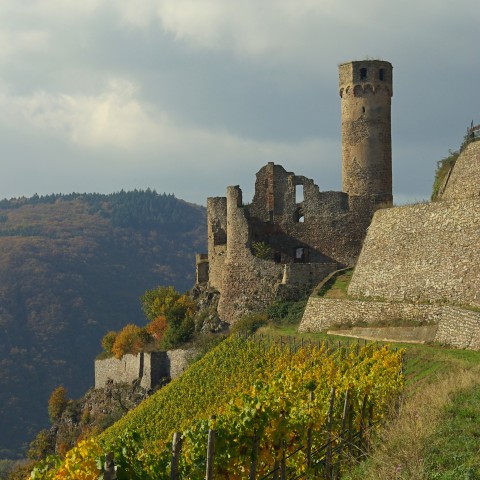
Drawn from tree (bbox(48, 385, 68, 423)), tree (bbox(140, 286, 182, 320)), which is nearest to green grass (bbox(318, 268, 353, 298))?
tree (bbox(140, 286, 182, 320))

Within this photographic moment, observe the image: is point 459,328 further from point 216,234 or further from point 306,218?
point 216,234

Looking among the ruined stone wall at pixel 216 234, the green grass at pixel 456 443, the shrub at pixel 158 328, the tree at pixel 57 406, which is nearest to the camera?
the green grass at pixel 456 443

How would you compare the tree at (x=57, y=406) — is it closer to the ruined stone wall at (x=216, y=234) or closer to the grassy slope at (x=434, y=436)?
the ruined stone wall at (x=216, y=234)

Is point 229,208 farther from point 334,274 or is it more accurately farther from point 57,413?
point 57,413

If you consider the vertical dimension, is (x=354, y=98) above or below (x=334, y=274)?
above

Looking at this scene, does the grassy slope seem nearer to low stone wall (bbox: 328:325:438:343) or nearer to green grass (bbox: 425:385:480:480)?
green grass (bbox: 425:385:480:480)

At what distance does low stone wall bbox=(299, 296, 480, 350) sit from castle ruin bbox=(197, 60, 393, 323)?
6740mm

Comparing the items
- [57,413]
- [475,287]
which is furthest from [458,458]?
[57,413]

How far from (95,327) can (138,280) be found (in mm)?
26914

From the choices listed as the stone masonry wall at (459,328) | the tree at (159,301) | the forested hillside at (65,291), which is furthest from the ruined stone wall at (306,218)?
the forested hillside at (65,291)

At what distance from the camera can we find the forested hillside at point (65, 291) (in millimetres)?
113562

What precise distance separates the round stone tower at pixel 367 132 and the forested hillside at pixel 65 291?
63756 mm

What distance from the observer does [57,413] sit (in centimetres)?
5203

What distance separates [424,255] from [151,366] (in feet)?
49.8
